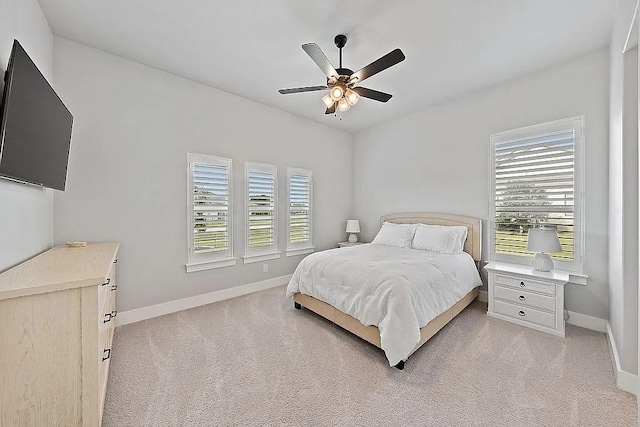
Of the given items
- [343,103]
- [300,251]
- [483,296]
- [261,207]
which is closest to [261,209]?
[261,207]

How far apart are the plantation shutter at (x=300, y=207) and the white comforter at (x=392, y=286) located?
1325 millimetres

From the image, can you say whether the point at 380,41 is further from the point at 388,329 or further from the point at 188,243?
the point at 188,243

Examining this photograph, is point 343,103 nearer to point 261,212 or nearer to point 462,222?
point 261,212

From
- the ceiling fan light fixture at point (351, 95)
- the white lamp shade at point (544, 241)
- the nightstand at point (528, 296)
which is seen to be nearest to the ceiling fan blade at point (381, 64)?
the ceiling fan light fixture at point (351, 95)

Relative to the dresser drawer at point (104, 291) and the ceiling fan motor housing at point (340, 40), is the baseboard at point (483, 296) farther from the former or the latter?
the dresser drawer at point (104, 291)

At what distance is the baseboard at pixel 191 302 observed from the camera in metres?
2.97

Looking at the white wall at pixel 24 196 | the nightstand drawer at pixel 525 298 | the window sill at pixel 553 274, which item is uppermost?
the white wall at pixel 24 196

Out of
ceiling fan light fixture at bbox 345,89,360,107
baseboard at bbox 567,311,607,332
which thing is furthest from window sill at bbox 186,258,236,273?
baseboard at bbox 567,311,607,332

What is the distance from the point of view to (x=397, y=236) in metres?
4.10

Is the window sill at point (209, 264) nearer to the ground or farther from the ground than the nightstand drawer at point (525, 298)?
farther from the ground

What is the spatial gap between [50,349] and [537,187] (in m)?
4.49

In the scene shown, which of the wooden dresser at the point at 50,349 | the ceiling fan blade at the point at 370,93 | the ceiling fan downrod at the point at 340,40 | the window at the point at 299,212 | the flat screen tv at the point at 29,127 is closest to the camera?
the wooden dresser at the point at 50,349

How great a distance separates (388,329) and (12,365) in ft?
7.11

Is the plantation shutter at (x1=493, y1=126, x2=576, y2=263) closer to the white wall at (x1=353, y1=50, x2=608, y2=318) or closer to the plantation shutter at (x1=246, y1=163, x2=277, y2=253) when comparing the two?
the white wall at (x1=353, y1=50, x2=608, y2=318)
